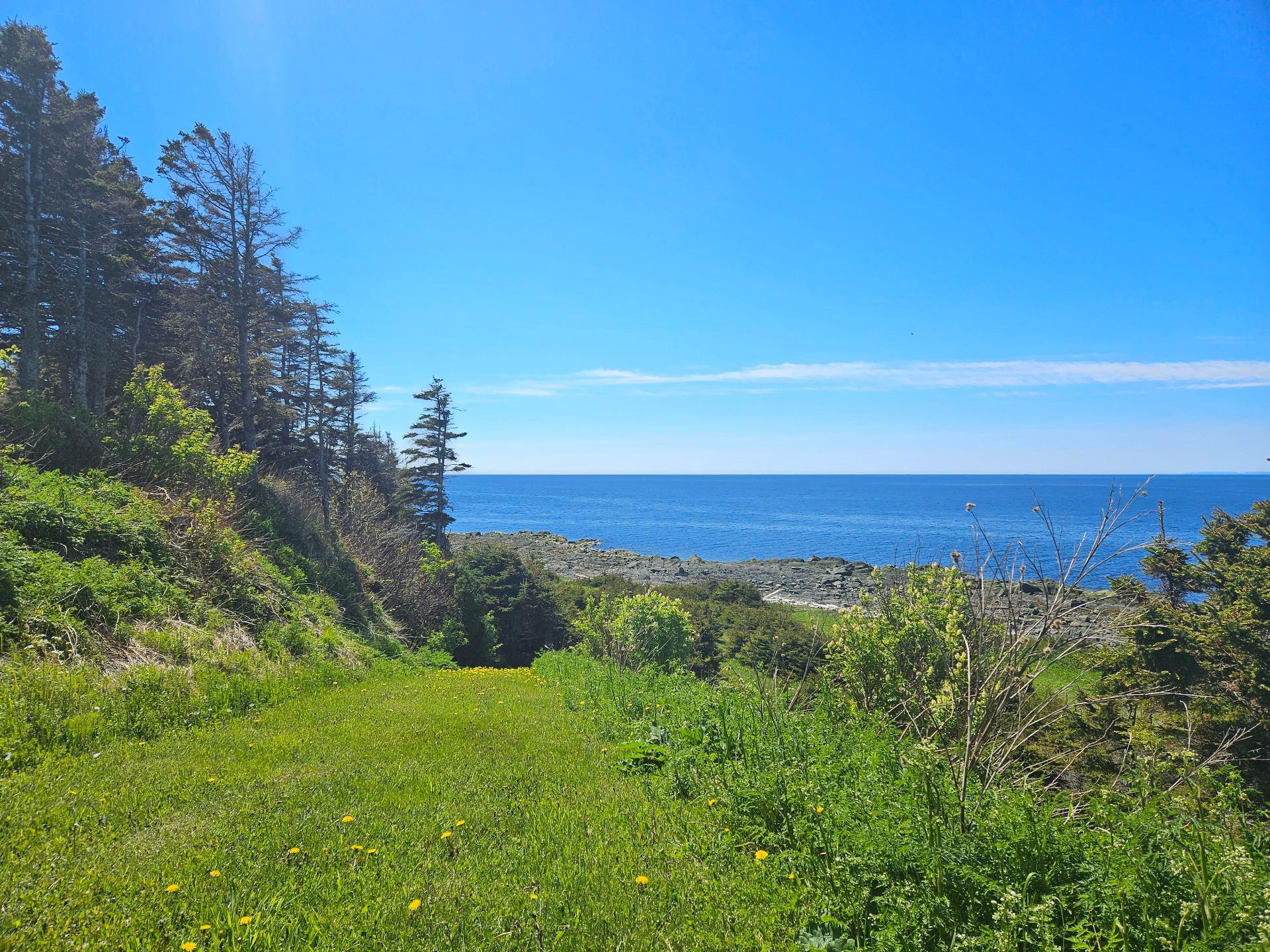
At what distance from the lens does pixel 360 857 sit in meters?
3.75

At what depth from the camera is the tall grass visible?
2.42 metres

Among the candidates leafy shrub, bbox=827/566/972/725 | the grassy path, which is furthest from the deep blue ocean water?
the grassy path

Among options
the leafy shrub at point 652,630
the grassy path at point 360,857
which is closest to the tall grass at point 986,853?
the grassy path at point 360,857

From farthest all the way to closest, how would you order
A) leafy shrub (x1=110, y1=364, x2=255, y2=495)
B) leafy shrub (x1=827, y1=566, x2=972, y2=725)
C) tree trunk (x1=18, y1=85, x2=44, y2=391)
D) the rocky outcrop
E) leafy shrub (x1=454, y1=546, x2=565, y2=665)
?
the rocky outcrop → leafy shrub (x1=454, y1=546, x2=565, y2=665) → tree trunk (x1=18, y1=85, x2=44, y2=391) → leafy shrub (x1=110, y1=364, x2=255, y2=495) → leafy shrub (x1=827, y1=566, x2=972, y2=725)

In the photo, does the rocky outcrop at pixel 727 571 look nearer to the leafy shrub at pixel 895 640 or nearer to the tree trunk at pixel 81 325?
the leafy shrub at pixel 895 640

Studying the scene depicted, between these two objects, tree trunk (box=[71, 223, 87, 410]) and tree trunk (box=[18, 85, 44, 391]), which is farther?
tree trunk (box=[71, 223, 87, 410])

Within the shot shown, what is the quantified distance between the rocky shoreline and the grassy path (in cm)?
3488

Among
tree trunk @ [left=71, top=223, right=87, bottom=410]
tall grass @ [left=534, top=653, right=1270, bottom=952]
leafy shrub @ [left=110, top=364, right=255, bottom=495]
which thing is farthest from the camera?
tree trunk @ [left=71, top=223, right=87, bottom=410]

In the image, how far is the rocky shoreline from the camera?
4350 cm

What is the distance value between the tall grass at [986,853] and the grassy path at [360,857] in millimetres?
306

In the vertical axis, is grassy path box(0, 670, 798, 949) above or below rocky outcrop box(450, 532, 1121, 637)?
above

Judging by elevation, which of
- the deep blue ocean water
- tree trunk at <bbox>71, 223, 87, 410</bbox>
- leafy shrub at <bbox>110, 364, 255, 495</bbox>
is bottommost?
the deep blue ocean water

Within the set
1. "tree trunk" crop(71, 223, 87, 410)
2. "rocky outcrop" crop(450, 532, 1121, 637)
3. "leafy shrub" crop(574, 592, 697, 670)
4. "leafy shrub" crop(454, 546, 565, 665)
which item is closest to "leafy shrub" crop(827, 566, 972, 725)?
"leafy shrub" crop(574, 592, 697, 670)

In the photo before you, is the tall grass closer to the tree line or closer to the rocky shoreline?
the tree line
